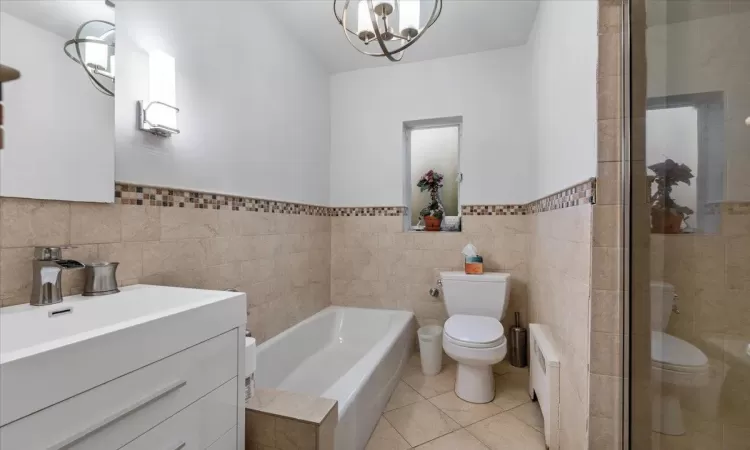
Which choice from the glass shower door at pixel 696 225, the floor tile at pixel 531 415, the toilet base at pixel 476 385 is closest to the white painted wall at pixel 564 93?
the glass shower door at pixel 696 225

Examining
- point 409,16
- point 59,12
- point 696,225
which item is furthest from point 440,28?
A: point 59,12

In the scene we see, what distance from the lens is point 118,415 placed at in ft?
2.26

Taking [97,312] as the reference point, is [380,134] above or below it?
above

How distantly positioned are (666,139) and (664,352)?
737mm

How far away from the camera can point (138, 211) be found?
1.28 meters

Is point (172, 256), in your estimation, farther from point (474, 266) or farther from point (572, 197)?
point (474, 266)

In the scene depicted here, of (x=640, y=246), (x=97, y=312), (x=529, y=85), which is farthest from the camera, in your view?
(x=529, y=85)

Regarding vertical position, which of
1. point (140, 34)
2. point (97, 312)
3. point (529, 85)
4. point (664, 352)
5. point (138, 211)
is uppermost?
point (529, 85)

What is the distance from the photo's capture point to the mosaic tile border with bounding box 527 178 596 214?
3.99ft

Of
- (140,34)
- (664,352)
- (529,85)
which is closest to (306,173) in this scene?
(140,34)

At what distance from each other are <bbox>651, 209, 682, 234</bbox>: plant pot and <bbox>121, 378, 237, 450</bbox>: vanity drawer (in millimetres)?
1550

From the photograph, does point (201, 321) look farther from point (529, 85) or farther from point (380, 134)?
point (529, 85)

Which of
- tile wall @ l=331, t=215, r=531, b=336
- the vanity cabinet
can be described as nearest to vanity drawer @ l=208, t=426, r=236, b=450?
the vanity cabinet

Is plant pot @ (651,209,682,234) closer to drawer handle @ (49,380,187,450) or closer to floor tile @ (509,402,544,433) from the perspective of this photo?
floor tile @ (509,402,544,433)
